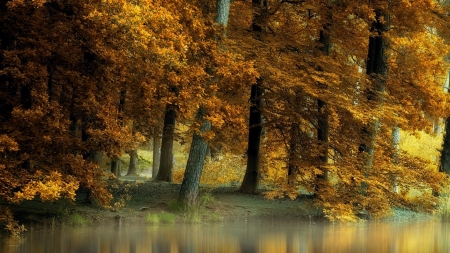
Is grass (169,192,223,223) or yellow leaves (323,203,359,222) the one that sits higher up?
yellow leaves (323,203,359,222)

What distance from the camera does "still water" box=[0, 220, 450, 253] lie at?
1255cm

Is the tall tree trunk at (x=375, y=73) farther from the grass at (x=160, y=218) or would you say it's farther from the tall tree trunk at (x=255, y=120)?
the grass at (x=160, y=218)

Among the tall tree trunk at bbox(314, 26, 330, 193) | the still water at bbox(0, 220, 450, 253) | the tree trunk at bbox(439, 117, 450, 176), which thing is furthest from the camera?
the tree trunk at bbox(439, 117, 450, 176)

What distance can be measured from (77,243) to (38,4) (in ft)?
15.9

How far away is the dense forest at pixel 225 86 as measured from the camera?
13.7 meters

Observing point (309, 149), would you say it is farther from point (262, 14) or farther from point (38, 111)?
point (38, 111)

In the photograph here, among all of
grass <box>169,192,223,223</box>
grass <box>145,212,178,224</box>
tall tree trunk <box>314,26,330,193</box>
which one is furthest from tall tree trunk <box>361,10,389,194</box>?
grass <box>145,212,178,224</box>

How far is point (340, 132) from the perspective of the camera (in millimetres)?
19844

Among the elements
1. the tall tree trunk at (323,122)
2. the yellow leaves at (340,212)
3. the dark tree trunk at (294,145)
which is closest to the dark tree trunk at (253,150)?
the dark tree trunk at (294,145)

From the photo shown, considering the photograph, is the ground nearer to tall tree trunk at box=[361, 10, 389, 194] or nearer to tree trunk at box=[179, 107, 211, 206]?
tree trunk at box=[179, 107, 211, 206]

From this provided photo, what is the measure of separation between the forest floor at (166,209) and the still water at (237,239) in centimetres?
52

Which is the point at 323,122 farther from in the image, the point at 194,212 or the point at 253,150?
the point at 194,212

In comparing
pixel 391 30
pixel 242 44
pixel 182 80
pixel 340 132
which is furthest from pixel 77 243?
pixel 391 30

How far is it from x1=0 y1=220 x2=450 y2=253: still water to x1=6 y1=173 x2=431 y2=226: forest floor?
52 cm
